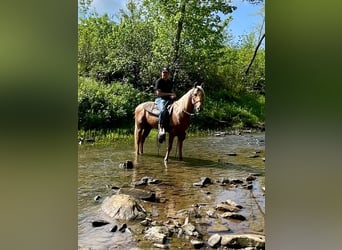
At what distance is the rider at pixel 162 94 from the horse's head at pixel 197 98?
11 centimetres

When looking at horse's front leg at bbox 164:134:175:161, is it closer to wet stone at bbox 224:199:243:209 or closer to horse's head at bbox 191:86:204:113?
horse's head at bbox 191:86:204:113

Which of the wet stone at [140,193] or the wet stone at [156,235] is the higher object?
the wet stone at [140,193]

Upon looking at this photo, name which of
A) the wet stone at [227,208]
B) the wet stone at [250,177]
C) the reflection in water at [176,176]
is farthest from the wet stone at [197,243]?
the wet stone at [250,177]

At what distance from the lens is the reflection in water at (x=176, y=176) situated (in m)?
1.96

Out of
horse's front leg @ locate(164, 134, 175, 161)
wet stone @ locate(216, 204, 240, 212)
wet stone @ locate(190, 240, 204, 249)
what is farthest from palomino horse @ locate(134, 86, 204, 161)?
wet stone @ locate(190, 240, 204, 249)

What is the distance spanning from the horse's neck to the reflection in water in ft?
0.55

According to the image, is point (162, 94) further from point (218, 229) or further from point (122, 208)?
point (218, 229)

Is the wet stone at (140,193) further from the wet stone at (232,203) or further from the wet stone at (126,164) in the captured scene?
the wet stone at (232,203)

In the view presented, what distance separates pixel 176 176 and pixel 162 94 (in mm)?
439

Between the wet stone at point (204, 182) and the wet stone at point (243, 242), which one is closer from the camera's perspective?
the wet stone at point (243, 242)

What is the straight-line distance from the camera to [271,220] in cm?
194

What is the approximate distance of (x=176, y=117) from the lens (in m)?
2.09
